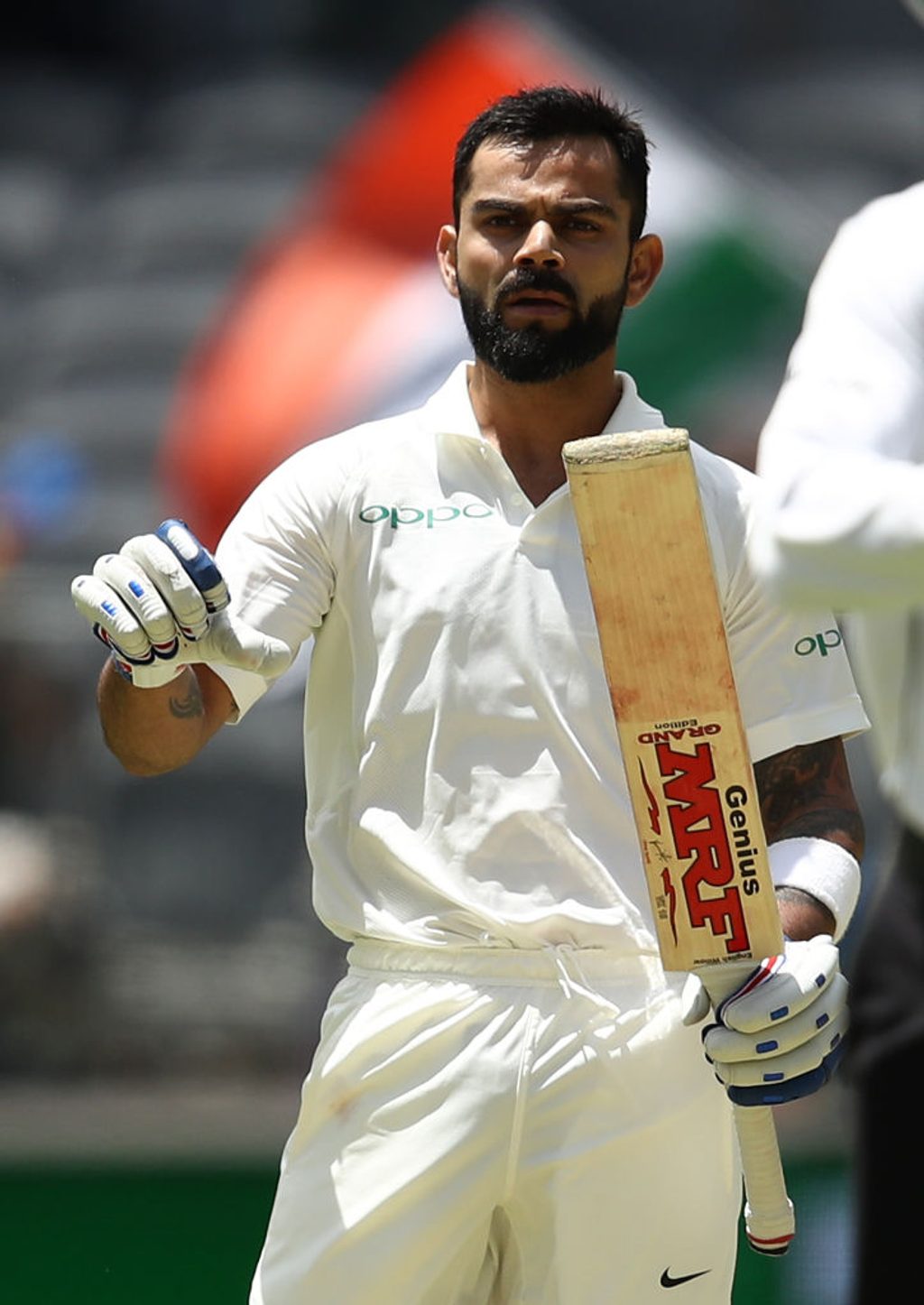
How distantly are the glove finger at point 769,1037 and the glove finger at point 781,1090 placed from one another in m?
0.03

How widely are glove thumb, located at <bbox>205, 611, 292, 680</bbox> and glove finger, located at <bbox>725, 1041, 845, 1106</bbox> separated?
56cm

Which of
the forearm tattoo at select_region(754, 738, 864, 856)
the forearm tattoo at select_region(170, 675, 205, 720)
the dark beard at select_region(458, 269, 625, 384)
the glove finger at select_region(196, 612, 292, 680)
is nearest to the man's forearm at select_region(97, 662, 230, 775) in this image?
the forearm tattoo at select_region(170, 675, 205, 720)

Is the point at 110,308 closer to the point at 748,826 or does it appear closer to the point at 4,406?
the point at 4,406

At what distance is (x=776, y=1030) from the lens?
1.88 metres

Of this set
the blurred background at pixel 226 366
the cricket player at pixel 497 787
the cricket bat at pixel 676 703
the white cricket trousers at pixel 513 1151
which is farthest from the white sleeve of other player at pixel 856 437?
the white cricket trousers at pixel 513 1151

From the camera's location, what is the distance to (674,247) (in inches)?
252

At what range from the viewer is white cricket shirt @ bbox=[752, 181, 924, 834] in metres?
1.49

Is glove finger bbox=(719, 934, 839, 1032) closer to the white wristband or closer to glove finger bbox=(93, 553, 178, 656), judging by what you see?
the white wristband

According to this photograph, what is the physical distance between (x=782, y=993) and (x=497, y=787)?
36 cm

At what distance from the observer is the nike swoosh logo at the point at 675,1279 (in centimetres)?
206

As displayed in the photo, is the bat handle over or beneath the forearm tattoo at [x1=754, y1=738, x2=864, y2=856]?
beneath

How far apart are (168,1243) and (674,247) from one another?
378 cm

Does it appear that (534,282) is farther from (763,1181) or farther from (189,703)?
(763,1181)

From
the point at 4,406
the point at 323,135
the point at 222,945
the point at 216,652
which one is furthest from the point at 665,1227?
the point at 323,135
